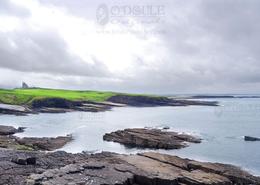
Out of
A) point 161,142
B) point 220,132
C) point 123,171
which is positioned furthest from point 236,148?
point 123,171

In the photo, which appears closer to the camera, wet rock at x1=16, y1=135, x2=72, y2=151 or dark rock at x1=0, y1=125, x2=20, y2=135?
wet rock at x1=16, y1=135, x2=72, y2=151

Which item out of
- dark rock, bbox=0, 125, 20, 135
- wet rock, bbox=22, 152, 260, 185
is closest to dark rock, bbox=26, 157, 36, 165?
wet rock, bbox=22, 152, 260, 185

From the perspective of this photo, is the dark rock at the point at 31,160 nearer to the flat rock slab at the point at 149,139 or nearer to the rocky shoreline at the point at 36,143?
the rocky shoreline at the point at 36,143

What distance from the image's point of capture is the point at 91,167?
134 feet

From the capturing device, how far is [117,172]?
39.5m

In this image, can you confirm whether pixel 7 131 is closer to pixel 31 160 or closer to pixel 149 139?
pixel 149 139

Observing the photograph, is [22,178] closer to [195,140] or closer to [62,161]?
[62,161]

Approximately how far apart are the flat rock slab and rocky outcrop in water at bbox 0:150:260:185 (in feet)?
74.4

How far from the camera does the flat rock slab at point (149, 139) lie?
73.8 meters

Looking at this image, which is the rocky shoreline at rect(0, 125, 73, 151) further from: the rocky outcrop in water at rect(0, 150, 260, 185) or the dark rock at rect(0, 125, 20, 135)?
the rocky outcrop in water at rect(0, 150, 260, 185)

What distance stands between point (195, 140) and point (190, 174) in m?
39.2

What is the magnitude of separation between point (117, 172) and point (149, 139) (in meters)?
36.6

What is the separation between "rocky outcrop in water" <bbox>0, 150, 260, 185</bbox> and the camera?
36.6m

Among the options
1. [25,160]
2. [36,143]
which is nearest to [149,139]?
[36,143]
